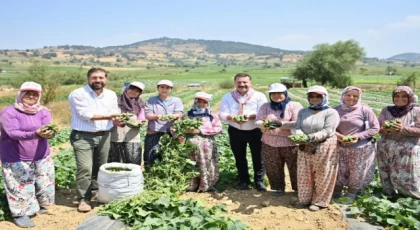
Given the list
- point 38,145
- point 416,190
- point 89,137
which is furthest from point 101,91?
point 416,190

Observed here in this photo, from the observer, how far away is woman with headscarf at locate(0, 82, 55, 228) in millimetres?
4445

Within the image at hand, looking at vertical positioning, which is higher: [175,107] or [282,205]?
[175,107]

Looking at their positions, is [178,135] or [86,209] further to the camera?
[178,135]

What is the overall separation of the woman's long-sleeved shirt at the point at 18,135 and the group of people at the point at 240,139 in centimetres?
1

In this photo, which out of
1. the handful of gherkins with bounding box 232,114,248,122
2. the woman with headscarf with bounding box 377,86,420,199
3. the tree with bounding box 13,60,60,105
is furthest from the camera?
the tree with bounding box 13,60,60,105

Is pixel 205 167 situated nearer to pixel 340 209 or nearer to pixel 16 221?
pixel 340 209

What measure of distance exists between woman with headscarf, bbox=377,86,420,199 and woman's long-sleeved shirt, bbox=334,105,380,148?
17 cm

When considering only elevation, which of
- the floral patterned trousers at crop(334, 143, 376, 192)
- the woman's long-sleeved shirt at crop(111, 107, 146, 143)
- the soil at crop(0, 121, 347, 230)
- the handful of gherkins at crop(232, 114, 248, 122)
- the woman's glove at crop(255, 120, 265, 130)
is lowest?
the soil at crop(0, 121, 347, 230)

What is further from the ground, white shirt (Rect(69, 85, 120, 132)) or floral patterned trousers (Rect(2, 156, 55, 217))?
white shirt (Rect(69, 85, 120, 132))

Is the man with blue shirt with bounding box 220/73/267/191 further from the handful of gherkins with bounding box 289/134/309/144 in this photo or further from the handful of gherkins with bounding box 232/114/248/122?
the handful of gherkins with bounding box 289/134/309/144

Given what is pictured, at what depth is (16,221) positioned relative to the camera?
457 centimetres

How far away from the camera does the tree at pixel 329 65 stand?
Result: 5316 cm

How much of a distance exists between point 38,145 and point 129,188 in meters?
1.36

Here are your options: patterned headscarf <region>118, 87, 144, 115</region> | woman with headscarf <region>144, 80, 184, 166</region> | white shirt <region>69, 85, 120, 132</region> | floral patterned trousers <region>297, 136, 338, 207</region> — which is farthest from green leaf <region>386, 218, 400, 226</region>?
white shirt <region>69, 85, 120, 132</region>
